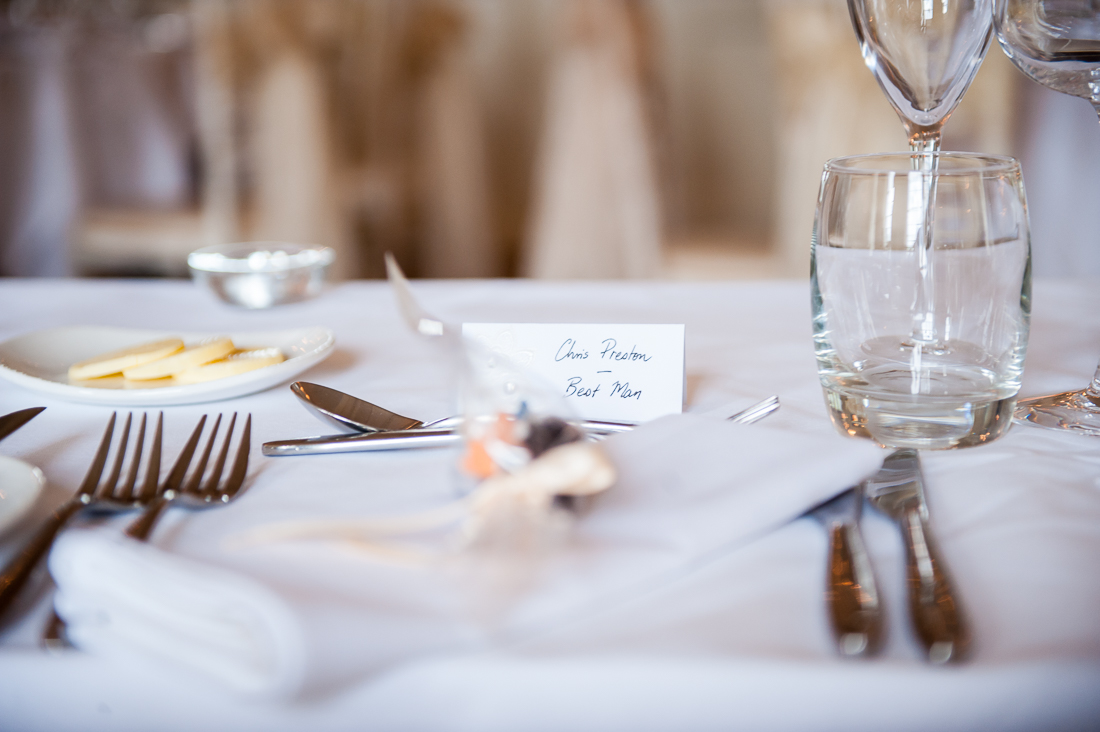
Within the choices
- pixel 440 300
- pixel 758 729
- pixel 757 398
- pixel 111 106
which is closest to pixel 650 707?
pixel 758 729

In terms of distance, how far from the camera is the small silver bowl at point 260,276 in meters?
0.80

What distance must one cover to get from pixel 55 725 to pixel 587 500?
0.20 m

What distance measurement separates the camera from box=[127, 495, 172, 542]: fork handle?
0.32 meters

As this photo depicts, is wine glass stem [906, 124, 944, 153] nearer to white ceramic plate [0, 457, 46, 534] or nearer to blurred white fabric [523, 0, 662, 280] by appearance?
white ceramic plate [0, 457, 46, 534]

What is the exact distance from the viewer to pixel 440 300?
0.87m

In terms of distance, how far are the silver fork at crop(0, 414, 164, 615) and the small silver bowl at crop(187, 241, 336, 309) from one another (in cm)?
39

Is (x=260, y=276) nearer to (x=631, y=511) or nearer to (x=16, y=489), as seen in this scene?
(x=16, y=489)

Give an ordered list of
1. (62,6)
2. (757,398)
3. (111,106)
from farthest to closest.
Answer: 1. (62,6)
2. (111,106)
3. (757,398)

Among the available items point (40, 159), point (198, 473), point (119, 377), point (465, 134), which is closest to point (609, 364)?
point (198, 473)

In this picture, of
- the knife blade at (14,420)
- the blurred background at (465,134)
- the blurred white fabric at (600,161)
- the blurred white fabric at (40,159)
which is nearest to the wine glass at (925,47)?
the knife blade at (14,420)

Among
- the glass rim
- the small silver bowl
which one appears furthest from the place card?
the small silver bowl

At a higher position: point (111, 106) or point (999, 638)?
point (111, 106)

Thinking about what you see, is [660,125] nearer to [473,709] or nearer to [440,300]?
[440,300]

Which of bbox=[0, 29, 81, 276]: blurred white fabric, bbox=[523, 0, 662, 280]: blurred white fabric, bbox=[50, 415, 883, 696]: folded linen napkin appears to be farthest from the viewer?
bbox=[0, 29, 81, 276]: blurred white fabric
